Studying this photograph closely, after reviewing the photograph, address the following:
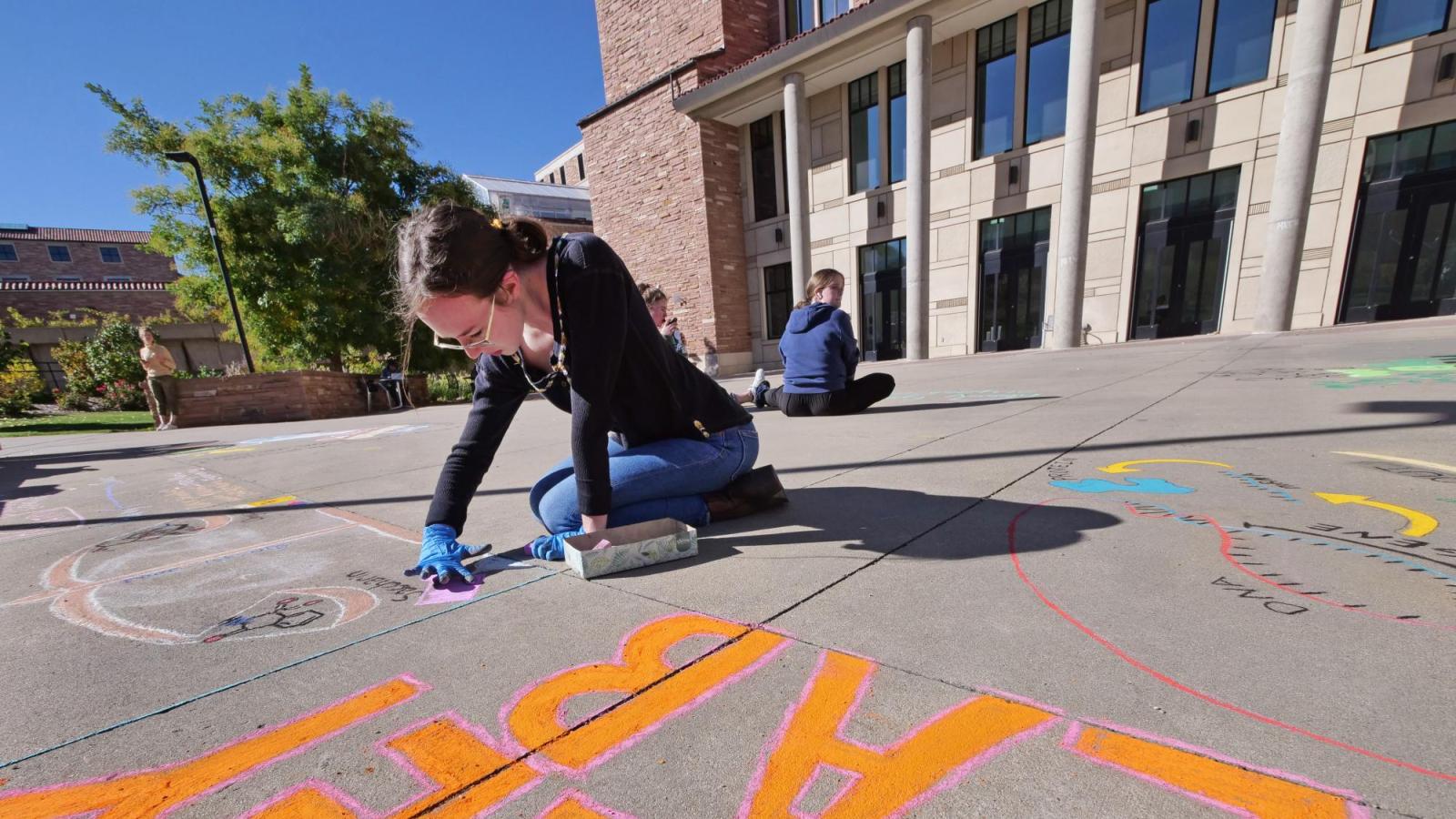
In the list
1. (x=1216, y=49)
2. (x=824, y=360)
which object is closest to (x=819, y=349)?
(x=824, y=360)

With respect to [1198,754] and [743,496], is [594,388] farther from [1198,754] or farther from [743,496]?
[1198,754]

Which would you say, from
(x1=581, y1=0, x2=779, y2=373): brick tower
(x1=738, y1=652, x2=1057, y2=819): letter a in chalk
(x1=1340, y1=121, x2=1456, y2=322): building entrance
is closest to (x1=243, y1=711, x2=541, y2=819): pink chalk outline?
(x1=738, y1=652, x2=1057, y2=819): letter a in chalk

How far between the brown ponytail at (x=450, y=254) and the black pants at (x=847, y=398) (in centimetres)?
356

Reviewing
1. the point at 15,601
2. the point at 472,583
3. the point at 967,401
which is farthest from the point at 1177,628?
the point at 967,401

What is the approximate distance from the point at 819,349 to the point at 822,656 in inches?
148

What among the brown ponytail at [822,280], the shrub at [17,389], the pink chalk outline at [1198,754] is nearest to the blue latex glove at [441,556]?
the pink chalk outline at [1198,754]

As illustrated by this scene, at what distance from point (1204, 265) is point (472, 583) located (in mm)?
13768

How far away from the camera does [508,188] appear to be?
32.2 m

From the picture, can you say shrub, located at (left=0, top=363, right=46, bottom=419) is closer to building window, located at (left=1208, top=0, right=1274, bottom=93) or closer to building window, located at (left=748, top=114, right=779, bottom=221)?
building window, located at (left=748, top=114, right=779, bottom=221)

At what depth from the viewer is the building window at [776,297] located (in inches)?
614

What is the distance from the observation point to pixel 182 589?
189cm

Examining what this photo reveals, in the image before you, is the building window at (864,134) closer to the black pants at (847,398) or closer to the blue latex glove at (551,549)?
the black pants at (847,398)

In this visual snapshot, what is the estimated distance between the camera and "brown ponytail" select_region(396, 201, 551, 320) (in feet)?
4.99

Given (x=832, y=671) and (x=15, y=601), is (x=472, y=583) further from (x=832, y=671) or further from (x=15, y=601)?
(x=15, y=601)
